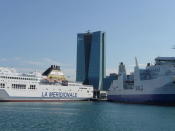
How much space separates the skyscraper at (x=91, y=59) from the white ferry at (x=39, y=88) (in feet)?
195

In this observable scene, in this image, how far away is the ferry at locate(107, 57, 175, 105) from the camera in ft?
210

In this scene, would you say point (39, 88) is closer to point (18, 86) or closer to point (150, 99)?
point (18, 86)

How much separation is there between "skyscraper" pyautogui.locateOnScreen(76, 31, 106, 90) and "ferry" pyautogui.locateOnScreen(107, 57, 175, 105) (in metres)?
74.9

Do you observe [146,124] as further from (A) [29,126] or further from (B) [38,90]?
(B) [38,90]

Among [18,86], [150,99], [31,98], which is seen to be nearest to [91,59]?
[31,98]

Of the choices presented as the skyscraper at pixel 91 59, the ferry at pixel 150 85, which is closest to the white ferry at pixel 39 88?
the ferry at pixel 150 85

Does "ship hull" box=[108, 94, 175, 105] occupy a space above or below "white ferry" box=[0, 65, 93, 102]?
below

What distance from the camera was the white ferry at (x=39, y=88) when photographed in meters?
77.7

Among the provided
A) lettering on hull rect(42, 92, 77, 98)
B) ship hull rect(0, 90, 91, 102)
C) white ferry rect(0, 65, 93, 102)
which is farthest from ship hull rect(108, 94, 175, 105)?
white ferry rect(0, 65, 93, 102)

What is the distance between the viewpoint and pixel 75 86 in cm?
9656

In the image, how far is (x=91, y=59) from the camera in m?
163

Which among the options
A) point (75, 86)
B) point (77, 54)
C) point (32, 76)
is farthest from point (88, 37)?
point (32, 76)

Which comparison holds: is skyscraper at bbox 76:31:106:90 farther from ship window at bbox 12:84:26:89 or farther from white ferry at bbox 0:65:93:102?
ship window at bbox 12:84:26:89

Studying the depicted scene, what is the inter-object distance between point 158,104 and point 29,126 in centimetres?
4214
